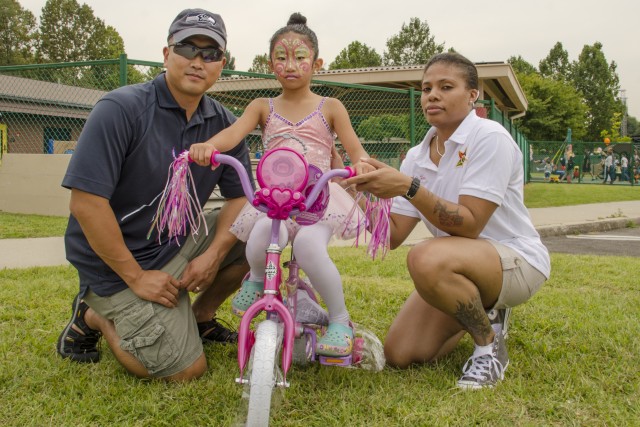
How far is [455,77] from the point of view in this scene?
2.96 metres

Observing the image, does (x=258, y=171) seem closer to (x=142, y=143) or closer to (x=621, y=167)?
(x=142, y=143)

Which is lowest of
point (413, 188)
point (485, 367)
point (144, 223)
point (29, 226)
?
point (29, 226)

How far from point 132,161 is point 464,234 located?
1.65m

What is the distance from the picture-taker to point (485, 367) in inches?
112

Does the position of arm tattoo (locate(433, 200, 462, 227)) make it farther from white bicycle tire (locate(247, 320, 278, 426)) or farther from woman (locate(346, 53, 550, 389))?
white bicycle tire (locate(247, 320, 278, 426))

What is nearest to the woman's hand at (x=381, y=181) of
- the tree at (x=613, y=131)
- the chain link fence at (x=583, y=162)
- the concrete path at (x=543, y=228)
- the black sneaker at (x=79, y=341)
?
the black sneaker at (x=79, y=341)

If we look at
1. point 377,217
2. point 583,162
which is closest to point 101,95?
point 377,217

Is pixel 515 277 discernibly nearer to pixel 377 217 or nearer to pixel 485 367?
pixel 485 367

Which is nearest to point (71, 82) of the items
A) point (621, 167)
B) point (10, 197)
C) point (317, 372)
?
point (10, 197)

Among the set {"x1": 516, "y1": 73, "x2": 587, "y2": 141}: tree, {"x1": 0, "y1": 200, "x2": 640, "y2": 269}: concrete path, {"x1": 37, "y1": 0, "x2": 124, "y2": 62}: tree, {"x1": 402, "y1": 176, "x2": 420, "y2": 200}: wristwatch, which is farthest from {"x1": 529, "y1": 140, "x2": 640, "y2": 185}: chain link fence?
{"x1": 37, "y1": 0, "x2": 124, "y2": 62}: tree

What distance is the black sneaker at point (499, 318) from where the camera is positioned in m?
3.11

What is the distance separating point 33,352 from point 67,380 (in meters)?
0.50

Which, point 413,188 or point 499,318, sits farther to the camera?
point 499,318

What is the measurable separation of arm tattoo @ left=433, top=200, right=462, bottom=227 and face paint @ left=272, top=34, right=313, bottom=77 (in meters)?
0.96
